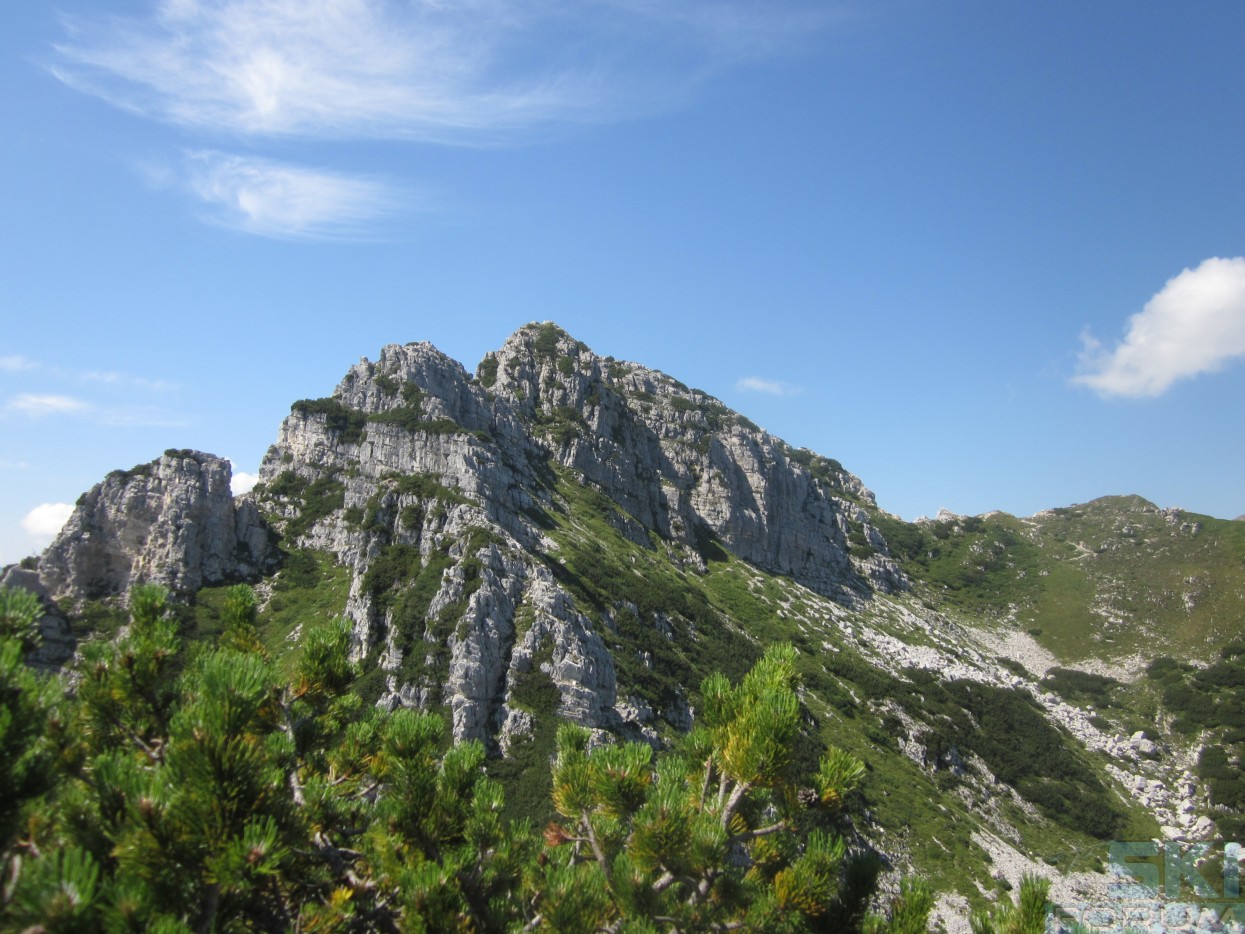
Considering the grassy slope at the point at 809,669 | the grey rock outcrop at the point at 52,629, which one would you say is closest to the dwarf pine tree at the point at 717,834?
the grassy slope at the point at 809,669

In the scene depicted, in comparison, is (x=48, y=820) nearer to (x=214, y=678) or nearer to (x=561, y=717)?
(x=214, y=678)

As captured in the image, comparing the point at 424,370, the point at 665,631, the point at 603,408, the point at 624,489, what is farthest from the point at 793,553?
the point at 424,370

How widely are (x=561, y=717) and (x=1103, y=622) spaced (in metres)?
106

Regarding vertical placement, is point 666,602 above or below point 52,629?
above

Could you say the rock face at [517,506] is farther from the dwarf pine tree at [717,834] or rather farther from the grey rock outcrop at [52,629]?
the dwarf pine tree at [717,834]

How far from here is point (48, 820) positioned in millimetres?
3586

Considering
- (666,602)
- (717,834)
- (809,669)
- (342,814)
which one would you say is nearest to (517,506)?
(666,602)

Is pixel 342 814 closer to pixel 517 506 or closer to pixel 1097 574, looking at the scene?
pixel 517 506

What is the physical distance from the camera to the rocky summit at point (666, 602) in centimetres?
5175

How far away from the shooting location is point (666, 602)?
77.6 m

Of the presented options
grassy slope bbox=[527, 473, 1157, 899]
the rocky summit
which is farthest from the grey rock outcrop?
grassy slope bbox=[527, 473, 1157, 899]

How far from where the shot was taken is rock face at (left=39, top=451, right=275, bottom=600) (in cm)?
6159

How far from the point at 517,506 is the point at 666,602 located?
22.5m

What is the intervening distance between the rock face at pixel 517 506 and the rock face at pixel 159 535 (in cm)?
596
